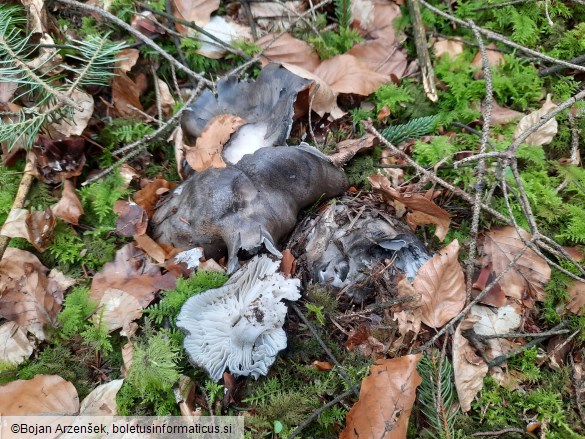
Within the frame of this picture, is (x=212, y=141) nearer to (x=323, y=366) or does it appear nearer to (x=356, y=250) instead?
(x=356, y=250)

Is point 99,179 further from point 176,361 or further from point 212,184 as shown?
point 176,361

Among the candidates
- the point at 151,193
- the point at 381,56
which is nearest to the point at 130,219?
the point at 151,193

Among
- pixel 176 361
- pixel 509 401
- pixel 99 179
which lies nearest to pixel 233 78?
pixel 99 179

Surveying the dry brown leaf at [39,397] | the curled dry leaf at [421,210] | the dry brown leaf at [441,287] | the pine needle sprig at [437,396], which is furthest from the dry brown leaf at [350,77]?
the dry brown leaf at [39,397]

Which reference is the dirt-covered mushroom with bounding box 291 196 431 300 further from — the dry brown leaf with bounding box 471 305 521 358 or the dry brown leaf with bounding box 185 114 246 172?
the dry brown leaf with bounding box 185 114 246 172

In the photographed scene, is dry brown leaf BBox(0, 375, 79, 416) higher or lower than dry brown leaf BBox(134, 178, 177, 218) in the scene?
lower

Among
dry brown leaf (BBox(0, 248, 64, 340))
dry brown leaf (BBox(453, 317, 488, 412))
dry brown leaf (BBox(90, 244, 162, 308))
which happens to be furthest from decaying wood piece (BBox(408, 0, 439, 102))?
dry brown leaf (BBox(0, 248, 64, 340))
